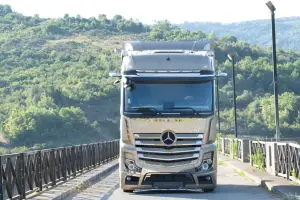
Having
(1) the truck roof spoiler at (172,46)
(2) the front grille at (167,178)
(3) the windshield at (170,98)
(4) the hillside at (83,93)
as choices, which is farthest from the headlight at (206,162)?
(4) the hillside at (83,93)

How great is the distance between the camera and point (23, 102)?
139 m

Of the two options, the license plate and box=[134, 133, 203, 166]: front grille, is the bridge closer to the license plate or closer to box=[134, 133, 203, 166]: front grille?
the license plate

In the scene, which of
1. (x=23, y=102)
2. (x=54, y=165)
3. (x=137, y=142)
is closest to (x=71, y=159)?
(x=54, y=165)

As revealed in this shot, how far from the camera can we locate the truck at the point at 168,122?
18.5 m

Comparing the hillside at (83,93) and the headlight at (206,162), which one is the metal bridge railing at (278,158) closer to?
the headlight at (206,162)

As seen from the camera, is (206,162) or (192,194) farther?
(192,194)

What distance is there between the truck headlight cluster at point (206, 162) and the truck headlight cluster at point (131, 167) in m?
1.51

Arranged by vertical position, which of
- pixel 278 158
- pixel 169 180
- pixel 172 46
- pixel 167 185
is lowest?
pixel 167 185

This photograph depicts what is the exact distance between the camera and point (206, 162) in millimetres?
18641

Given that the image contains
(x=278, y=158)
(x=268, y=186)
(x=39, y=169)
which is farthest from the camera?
(x=278, y=158)

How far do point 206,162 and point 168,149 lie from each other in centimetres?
99

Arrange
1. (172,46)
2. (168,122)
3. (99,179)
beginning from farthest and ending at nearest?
(99,179), (172,46), (168,122)

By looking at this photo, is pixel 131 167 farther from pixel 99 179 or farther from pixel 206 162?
Result: pixel 99 179

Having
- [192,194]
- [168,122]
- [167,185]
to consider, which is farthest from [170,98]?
[192,194]
